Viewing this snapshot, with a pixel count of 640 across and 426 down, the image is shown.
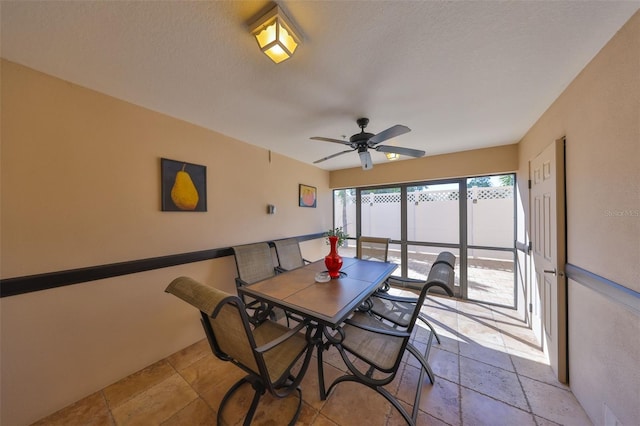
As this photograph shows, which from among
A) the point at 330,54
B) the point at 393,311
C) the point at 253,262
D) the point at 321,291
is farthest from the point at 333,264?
the point at 330,54

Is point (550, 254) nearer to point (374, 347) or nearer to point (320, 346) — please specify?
point (374, 347)

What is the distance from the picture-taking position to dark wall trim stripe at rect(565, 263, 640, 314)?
1.05 meters

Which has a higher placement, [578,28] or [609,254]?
[578,28]

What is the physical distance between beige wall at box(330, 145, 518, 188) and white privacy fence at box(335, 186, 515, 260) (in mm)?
333

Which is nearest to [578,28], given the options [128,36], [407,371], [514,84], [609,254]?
[514,84]

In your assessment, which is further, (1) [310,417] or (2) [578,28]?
(1) [310,417]

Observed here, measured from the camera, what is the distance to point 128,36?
1.18 m

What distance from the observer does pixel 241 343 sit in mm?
1177

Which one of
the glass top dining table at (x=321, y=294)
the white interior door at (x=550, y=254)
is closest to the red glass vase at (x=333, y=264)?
the glass top dining table at (x=321, y=294)

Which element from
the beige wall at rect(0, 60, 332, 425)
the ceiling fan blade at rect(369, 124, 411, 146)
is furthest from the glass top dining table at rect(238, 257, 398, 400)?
the ceiling fan blade at rect(369, 124, 411, 146)

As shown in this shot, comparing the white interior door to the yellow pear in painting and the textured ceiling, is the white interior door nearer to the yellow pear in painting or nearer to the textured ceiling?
the textured ceiling

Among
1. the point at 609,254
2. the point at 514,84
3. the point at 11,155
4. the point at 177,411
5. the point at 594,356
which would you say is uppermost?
the point at 514,84

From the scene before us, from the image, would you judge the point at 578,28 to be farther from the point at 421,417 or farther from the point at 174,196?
the point at 174,196

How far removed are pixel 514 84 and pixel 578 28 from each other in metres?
0.50
